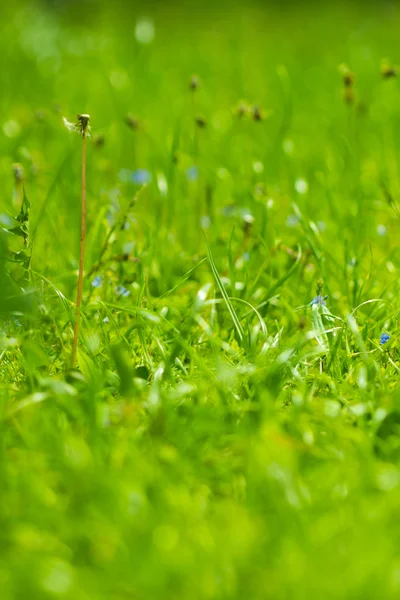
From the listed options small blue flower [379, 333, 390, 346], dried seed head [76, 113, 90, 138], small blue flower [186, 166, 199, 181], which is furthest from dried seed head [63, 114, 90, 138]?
small blue flower [186, 166, 199, 181]

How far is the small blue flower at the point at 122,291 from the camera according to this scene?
218 centimetres

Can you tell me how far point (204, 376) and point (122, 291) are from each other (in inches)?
19.5

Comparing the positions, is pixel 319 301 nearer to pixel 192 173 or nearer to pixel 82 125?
pixel 82 125

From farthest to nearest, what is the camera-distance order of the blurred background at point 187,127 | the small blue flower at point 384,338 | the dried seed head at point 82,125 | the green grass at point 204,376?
the blurred background at point 187,127, the small blue flower at point 384,338, the dried seed head at point 82,125, the green grass at point 204,376

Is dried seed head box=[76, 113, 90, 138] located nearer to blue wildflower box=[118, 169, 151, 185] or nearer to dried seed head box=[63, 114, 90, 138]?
dried seed head box=[63, 114, 90, 138]

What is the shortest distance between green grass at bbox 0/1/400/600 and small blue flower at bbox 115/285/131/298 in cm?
1

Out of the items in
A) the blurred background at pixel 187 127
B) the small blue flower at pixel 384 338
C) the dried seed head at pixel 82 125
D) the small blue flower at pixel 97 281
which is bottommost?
the blurred background at pixel 187 127

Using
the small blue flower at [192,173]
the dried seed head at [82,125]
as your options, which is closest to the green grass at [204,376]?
the small blue flower at [192,173]

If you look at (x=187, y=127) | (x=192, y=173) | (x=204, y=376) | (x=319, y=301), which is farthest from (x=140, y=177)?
(x=204, y=376)

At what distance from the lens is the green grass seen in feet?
3.95

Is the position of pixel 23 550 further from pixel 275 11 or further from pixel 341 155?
pixel 275 11

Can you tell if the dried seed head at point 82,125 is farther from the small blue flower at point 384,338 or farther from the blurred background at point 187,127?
the small blue flower at point 384,338

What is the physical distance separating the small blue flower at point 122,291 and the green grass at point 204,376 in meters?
A: 0.01

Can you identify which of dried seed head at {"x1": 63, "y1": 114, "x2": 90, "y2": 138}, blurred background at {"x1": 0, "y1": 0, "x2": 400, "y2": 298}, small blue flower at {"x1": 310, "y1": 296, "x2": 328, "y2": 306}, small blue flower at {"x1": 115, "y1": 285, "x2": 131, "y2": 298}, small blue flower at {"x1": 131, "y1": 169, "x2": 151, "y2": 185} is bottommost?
blurred background at {"x1": 0, "y1": 0, "x2": 400, "y2": 298}
